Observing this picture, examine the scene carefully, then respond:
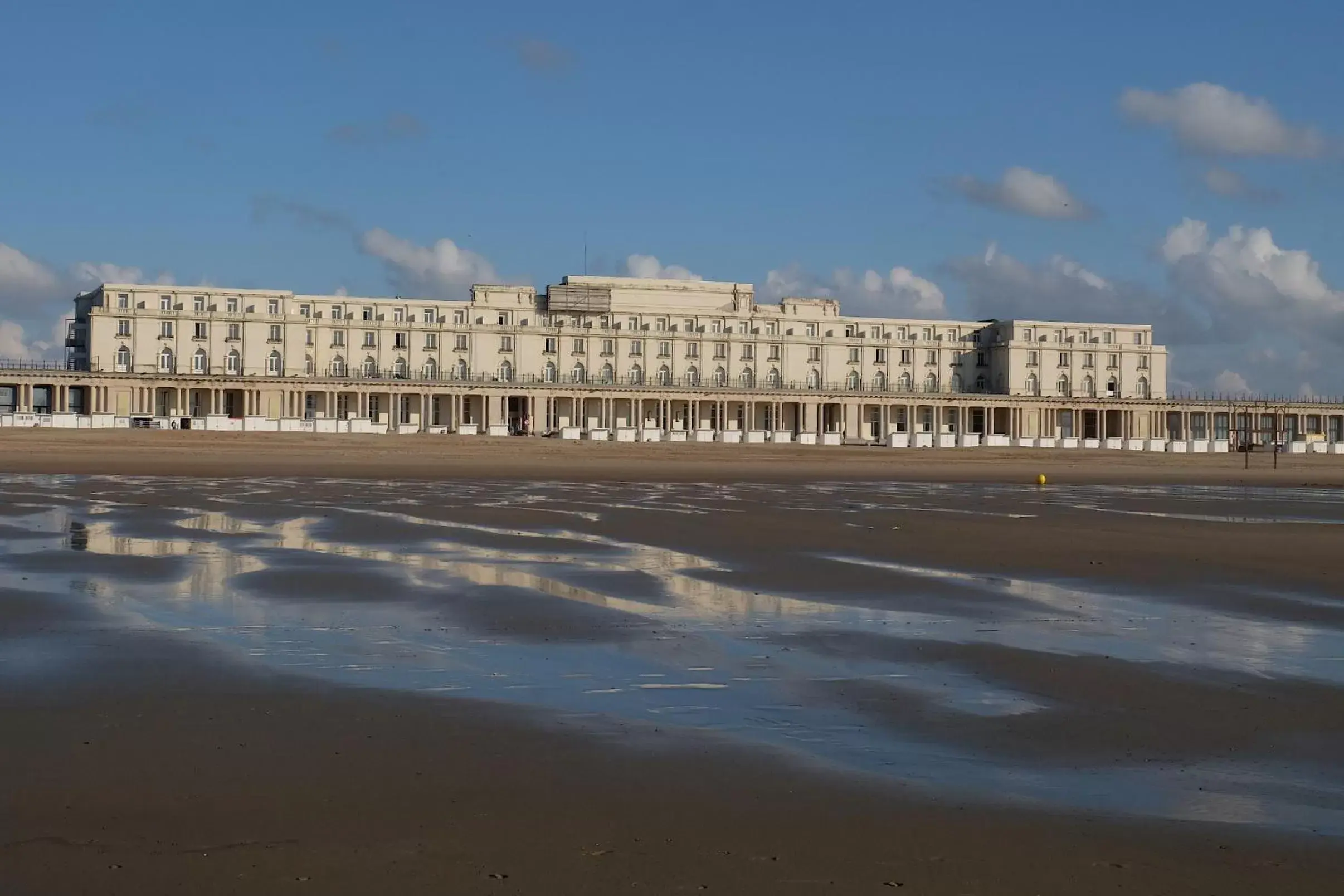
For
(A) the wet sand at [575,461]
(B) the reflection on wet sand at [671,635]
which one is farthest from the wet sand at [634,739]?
(A) the wet sand at [575,461]

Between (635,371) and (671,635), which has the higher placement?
(635,371)

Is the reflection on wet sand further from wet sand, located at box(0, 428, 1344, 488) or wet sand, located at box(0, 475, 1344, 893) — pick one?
wet sand, located at box(0, 428, 1344, 488)

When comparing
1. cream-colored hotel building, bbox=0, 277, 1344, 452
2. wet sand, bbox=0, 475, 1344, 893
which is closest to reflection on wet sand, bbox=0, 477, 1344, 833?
wet sand, bbox=0, 475, 1344, 893

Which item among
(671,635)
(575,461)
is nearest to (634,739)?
(671,635)

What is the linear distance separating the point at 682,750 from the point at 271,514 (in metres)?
19.8

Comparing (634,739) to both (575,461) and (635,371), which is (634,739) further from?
(635,371)

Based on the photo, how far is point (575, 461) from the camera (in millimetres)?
62344

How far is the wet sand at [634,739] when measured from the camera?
5535 mm

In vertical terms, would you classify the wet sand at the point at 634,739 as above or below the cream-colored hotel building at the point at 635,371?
below

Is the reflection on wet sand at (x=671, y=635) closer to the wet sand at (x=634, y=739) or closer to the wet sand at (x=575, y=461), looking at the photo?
the wet sand at (x=634, y=739)

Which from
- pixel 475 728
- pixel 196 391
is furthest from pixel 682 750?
pixel 196 391

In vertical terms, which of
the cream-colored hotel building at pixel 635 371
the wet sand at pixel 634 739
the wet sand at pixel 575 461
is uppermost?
the cream-colored hotel building at pixel 635 371

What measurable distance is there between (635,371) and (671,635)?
109m

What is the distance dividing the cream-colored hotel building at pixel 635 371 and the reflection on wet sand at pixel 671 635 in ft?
253
